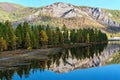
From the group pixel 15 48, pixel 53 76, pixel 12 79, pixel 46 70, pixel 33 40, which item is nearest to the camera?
pixel 12 79

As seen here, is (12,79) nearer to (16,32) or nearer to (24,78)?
(24,78)

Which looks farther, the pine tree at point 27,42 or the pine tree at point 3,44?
the pine tree at point 27,42

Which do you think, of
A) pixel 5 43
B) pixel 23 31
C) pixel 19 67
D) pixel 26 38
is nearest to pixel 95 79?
pixel 19 67

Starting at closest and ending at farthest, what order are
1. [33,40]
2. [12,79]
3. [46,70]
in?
[12,79] < [46,70] < [33,40]

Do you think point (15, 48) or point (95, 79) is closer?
point (95, 79)

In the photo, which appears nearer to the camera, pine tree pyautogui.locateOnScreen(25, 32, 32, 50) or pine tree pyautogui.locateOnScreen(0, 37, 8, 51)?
pine tree pyautogui.locateOnScreen(0, 37, 8, 51)

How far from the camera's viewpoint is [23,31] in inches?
7180

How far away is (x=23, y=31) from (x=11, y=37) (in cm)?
2282

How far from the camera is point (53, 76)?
81.1 meters

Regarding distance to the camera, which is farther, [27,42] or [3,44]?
[27,42]

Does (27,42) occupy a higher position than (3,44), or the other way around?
(3,44)

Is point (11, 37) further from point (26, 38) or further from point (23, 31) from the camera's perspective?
point (23, 31)

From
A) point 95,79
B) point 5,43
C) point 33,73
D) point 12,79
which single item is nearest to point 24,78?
point 12,79

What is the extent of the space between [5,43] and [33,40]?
27248 millimetres
